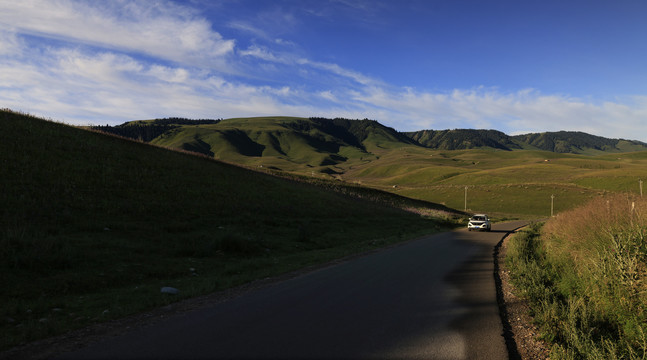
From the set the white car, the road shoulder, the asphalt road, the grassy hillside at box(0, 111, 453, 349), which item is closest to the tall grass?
the road shoulder

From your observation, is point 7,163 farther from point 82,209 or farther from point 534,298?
point 534,298

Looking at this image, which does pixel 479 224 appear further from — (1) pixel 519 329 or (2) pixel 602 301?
(1) pixel 519 329

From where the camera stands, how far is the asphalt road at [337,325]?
A: 18.2 ft

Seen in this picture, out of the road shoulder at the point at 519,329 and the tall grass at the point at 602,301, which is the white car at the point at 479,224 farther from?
the road shoulder at the point at 519,329

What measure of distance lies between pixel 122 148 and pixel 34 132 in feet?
23.2

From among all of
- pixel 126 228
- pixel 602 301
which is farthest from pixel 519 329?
pixel 126 228

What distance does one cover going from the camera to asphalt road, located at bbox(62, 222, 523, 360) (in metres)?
5.54

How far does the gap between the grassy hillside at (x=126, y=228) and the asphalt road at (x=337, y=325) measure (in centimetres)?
178

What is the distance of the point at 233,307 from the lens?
7.86 meters

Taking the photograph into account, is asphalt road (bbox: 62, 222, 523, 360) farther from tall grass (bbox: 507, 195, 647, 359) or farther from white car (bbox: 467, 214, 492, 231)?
white car (bbox: 467, 214, 492, 231)

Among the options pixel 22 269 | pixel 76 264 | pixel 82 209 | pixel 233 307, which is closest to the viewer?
pixel 233 307

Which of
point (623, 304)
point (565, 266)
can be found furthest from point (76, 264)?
point (565, 266)

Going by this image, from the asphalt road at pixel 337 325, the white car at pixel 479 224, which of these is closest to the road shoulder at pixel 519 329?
the asphalt road at pixel 337 325

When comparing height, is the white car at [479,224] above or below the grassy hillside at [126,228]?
below
